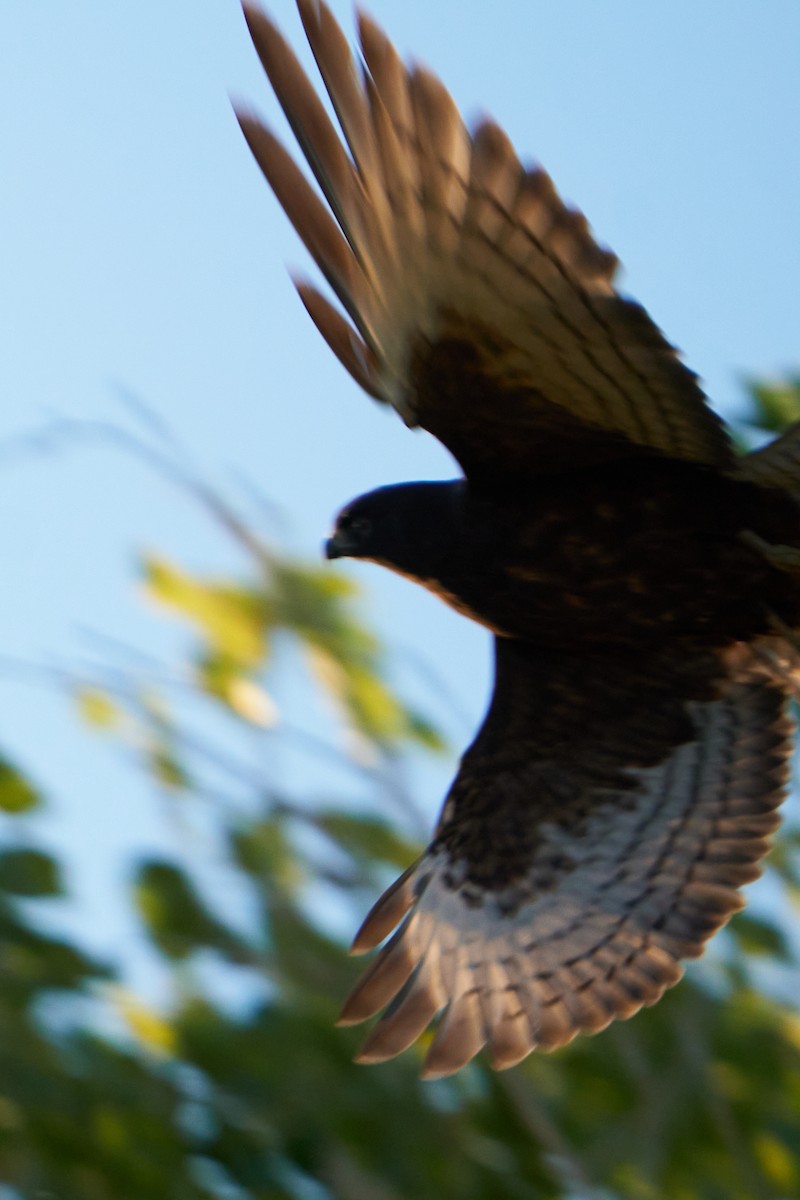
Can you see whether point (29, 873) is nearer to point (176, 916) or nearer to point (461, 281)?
point (176, 916)

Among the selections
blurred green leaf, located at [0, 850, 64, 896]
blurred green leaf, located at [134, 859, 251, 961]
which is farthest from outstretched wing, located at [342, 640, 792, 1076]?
blurred green leaf, located at [0, 850, 64, 896]

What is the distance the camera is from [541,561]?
18.2ft

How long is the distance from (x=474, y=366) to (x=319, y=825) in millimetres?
1777

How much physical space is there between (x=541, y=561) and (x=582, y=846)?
1.31 metres

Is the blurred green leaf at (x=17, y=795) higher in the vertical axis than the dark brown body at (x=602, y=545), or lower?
lower

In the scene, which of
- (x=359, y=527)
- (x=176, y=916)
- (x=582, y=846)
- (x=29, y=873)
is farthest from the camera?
(x=582, y=846)

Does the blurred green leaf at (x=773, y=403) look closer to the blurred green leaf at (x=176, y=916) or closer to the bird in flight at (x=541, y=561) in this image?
the bird in flight at (x=541, y=561)

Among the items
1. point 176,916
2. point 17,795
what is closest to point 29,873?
point 17,795

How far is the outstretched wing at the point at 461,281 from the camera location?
4637mm

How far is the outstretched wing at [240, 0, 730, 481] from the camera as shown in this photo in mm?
4637

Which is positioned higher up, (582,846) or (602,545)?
(602,545)

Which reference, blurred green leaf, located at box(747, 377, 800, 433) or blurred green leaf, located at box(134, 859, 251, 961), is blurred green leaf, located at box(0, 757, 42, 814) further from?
blurred green leaf, located at box(747, 377, 800, 433)

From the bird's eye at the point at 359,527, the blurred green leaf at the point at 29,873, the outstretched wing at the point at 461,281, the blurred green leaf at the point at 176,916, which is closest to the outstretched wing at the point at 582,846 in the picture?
the blurred green leaf at the point at 176,916


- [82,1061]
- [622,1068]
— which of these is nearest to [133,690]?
[82,1061]
